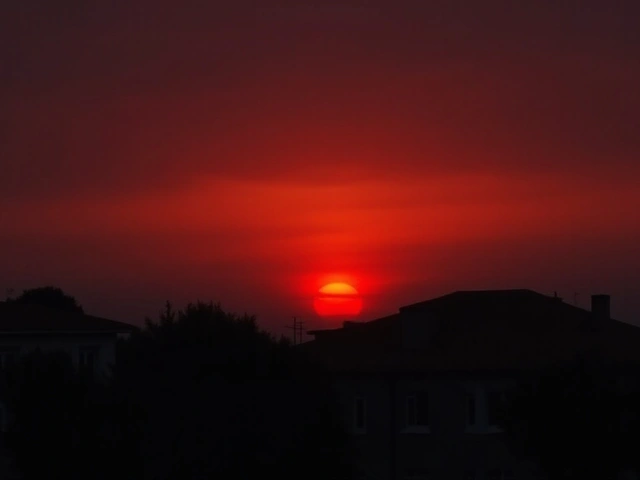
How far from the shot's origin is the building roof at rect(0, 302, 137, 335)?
57531mm

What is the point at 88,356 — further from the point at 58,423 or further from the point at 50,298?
the point at 50,298

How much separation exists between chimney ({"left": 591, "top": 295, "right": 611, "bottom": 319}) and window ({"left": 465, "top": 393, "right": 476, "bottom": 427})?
8890 millimetres

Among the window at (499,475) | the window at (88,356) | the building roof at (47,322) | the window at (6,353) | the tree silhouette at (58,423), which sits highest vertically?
the building roof at (47,322)

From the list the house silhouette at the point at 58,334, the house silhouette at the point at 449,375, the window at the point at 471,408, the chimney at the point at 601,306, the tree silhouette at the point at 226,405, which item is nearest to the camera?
the tree silhouette at the point at 226,405

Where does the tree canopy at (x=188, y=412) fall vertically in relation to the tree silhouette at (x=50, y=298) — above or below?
below

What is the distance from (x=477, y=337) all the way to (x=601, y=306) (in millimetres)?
6538

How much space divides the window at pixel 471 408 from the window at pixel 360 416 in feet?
15.2

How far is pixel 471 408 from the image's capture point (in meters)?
58.8

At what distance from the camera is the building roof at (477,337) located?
60.2 m

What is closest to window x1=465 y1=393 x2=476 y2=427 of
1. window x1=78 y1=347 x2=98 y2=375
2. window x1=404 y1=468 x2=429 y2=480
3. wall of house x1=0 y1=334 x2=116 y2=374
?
window x1=404 y1=468 x2=429 y2=480

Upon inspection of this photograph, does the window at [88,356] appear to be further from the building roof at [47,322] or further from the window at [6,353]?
the window at [6,353]

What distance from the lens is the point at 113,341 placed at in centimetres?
6144

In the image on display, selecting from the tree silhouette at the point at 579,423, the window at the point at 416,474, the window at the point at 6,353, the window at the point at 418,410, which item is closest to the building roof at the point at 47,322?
the window at the point at 6,353

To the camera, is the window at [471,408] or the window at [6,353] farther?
the window at [471,408]
